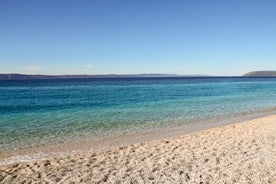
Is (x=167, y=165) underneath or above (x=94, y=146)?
above

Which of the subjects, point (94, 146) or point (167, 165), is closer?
point (167, 165)

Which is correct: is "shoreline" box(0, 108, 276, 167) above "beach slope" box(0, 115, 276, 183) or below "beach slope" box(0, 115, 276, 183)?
below

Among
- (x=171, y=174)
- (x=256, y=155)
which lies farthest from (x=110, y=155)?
(x=256, y=155)

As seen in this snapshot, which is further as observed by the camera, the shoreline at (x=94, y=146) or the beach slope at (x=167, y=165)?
the shoreline at (x=94, y=146)

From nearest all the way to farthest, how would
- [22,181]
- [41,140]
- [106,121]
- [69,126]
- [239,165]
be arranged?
[22,181] < [239,165] < [41,140] < [69,126] < [106,121]

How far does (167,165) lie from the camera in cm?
862

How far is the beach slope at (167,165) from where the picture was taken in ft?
24.9

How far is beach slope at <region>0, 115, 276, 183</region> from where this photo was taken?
7.59 meters

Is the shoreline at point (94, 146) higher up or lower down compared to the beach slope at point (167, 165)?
lower down

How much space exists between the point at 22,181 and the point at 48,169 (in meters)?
1.08

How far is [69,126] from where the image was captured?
17.4 meters

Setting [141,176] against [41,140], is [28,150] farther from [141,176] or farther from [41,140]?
[141,176]

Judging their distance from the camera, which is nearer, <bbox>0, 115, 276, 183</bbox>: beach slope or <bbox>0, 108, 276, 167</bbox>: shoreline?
<bbox>0, 115, 276, 183</bbox>: beach slope

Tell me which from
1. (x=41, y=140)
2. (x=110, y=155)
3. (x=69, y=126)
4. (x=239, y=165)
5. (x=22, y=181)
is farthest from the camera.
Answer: (x=69, y=126)
